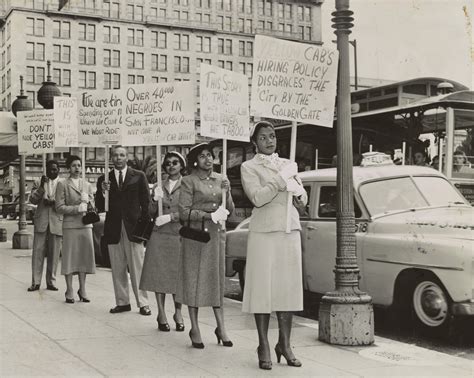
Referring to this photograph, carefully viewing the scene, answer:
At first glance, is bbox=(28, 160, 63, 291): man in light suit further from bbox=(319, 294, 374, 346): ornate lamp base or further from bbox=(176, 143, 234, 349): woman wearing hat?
bbox=(319, 294, 374, 346): ornate lamp base

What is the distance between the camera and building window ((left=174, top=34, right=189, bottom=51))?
9588 cm

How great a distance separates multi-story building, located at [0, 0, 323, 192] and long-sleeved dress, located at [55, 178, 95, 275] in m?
77.0

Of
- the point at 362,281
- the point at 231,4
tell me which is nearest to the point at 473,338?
the point at 362,281

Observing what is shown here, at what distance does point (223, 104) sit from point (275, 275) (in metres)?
2.28

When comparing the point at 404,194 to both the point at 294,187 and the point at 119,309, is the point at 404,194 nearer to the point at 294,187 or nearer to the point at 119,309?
the point at 294,187

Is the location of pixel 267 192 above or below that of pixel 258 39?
below

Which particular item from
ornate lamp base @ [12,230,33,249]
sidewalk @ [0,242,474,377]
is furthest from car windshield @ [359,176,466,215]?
ornate lamp base @ [12,230,33,249]

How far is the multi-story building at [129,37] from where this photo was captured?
8950 cm

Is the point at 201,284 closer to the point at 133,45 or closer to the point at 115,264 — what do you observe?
the point at 115,264

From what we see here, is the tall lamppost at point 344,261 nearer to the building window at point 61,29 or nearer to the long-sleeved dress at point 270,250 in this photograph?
the long-sleeved dress at point 270,250

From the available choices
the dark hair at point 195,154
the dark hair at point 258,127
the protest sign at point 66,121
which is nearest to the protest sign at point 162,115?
the dark hair at point 195,154

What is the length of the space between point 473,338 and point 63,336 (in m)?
4.38

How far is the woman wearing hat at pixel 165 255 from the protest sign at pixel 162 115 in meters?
0.54

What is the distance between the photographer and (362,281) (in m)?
8.45
